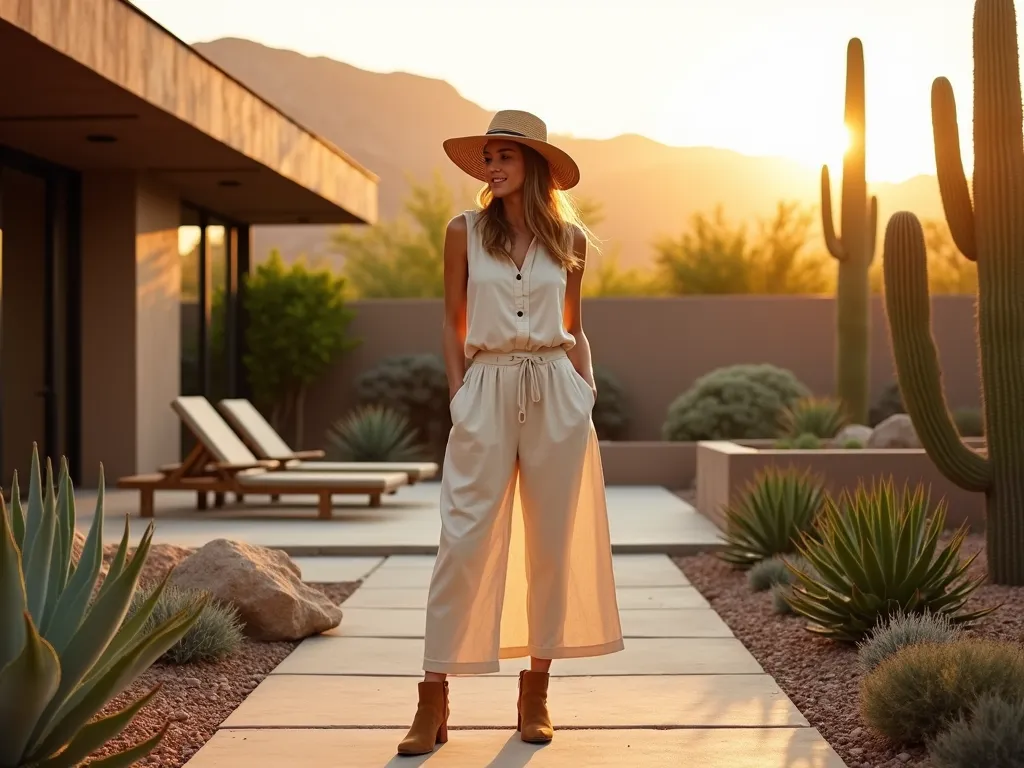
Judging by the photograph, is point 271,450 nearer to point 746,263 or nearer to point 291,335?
point 291,335

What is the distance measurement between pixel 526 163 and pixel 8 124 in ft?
28.8

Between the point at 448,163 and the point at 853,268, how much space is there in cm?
9123

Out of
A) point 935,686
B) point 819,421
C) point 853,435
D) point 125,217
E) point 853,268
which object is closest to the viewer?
point 935,686

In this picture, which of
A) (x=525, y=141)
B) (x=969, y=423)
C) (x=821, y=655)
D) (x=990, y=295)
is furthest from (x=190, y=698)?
(x=969, y=423)

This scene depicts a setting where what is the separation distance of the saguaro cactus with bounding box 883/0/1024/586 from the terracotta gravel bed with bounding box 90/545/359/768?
3583 millimetres

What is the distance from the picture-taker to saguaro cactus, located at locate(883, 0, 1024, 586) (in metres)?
7.04

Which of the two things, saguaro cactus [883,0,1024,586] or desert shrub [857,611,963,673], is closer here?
desert shrub [857,611,963,673]

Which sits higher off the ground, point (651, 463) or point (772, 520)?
point (772, 520)

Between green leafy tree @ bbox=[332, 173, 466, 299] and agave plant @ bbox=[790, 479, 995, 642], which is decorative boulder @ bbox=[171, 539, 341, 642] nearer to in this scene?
agave plant @ bbox=[790, 479, 995, 642]

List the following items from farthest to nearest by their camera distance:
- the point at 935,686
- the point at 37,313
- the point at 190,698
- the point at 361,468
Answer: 1. the point at 37,313
2. the point at 361,468
3. the point at 190,698
4. the point at 935,686

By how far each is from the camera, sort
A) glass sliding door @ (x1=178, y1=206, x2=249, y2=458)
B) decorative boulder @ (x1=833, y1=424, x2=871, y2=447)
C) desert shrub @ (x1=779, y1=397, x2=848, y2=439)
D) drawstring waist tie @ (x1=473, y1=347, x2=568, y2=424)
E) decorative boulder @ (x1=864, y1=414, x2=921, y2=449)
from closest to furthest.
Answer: drawstring waist tie @ (x1=473, y1=347, x2=568, y2=424) → decorative boulder @ (x1=864, y1=414, x2=921, y2=449) → decorative boulder @ (x1=833, y1=424, x2=871, y2=447) → desert shrub @ (x1=779, y1=397, x2=848, y2=439) → glass sliding door @ (x1=178, y1=206, x2=249, y2=458)

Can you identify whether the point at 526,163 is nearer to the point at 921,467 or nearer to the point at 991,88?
the point at 991,88

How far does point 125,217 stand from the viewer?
575 inches

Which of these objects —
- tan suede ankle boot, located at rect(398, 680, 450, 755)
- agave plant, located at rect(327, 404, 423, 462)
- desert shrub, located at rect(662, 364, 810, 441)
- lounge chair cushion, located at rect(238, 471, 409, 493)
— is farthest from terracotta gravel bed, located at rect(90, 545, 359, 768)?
desert shrub, located at rect(662, 364, 810, 441)
